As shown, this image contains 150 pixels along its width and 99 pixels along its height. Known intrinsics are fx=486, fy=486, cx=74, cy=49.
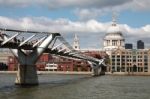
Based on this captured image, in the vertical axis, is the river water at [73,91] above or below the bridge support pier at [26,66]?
below

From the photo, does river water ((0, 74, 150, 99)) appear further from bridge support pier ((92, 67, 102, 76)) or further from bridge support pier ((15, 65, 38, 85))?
bridge support pier ((92, 67, 102, 76))

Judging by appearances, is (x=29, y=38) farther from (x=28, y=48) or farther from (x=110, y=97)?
(x=110, y=97)

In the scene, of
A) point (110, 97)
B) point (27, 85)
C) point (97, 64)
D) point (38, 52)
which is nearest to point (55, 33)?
point (38, 52)

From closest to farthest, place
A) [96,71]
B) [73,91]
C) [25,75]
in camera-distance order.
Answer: [73,91], [25,75], [96,71]

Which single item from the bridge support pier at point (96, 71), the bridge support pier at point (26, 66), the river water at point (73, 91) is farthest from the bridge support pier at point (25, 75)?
the bridge support pier at point (96, 71)

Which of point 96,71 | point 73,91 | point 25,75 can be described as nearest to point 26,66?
point 25,75

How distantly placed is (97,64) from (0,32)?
113 metres

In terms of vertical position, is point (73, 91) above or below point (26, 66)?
below

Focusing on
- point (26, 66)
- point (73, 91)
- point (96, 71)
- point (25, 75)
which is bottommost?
point (73, 91)

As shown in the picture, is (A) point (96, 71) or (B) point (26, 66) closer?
(B) point (26, 66)

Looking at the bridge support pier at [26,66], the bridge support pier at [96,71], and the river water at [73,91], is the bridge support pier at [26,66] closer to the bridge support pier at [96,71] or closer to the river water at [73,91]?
the river water at [73,91]

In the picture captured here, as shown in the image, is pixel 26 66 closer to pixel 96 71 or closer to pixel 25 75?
pixel 25 75

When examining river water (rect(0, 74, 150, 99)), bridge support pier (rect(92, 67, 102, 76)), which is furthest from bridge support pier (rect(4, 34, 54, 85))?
bridge support pier (rect(92, 67, 102, 76))

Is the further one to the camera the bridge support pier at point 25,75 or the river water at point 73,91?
the bridge support pier at point 25,75
